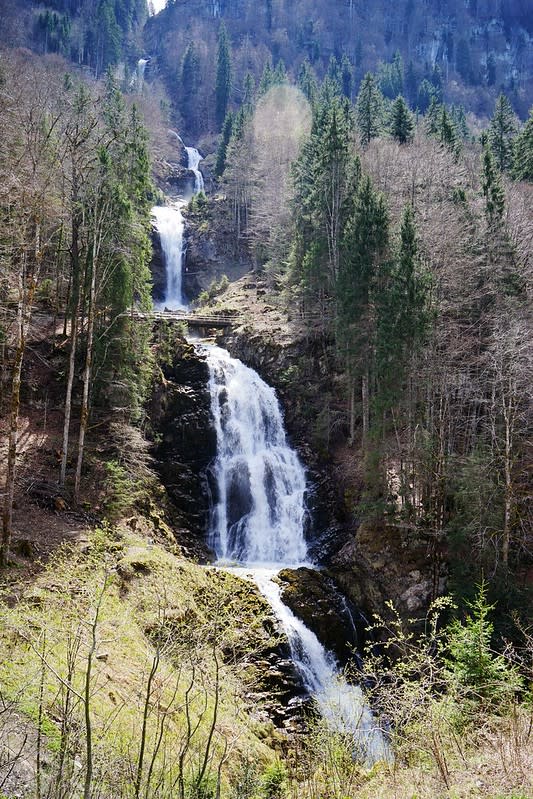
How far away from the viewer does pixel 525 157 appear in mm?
35812

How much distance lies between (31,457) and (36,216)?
8.51 meters

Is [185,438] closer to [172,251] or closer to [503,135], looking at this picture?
[172,251]

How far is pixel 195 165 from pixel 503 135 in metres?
45.8

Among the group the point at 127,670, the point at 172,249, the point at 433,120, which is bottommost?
the point at 127,670

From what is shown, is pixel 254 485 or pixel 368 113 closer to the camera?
pixel 254 485

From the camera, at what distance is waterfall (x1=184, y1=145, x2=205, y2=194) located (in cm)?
7081

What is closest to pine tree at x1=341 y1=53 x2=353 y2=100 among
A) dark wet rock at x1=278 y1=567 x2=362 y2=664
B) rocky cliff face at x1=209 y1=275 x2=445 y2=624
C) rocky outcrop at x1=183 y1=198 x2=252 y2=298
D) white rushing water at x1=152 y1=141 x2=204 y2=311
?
white rushing water at x1=152 y1=141 x2=204 y2=311

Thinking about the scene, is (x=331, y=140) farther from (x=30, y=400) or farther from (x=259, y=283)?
(x=30, y=400)

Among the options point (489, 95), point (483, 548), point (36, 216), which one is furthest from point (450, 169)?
point (489, 95)

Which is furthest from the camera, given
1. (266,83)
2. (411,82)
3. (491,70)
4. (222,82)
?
(491,70)

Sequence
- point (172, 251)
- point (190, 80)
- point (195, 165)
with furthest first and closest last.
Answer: point (190, 80) < point (195, 165) < point (172, 251)

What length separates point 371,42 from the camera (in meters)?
108

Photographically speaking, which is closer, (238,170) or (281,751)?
(281,751)

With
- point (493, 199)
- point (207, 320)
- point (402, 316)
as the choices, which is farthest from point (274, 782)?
point (207, 320)
